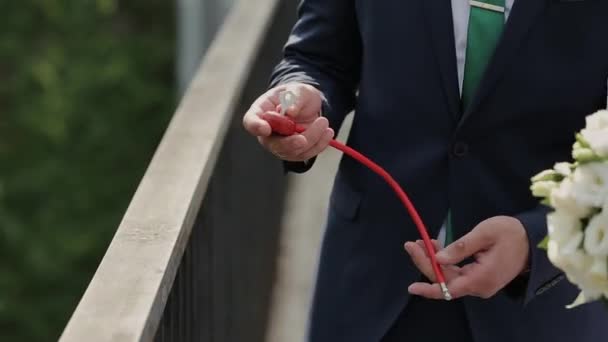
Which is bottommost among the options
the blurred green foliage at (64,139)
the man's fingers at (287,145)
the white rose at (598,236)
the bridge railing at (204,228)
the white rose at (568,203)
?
the blurred green foliage at (64,139)

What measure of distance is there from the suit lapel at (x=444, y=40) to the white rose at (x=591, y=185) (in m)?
0.65

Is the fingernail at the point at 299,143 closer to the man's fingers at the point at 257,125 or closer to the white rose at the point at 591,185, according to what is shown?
the man's fingers at the point at 257,125

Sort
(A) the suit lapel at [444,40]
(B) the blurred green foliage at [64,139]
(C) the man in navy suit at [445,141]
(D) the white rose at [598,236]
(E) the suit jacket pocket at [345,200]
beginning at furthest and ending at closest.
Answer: (B) the blurred green foliage at [64,139], (E) the suit jacket pocket at [345,200], (A) the suit lapel at [444,40], (C) the man in navy suit at [445,141], (D) the white rose at [598,236]

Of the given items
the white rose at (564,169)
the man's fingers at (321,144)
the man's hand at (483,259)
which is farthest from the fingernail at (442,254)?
the white rose at (564,169)

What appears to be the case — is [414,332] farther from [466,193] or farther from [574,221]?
[574,221]

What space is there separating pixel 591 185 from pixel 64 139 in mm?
12373

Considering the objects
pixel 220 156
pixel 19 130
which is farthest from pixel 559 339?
pixel 19 130

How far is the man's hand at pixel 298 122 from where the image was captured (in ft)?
7.40

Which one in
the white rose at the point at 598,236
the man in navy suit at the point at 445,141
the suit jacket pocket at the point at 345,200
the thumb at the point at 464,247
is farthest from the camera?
the suit jacket pocket at the point at 345,200

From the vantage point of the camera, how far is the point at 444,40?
2410 millimetres

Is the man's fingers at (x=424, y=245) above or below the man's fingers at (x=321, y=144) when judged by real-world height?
below

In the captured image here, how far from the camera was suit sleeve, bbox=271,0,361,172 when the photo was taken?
2600 millimetres

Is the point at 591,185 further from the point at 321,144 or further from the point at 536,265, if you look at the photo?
the point at 321,144

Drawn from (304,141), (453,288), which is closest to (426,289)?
(453,288)
